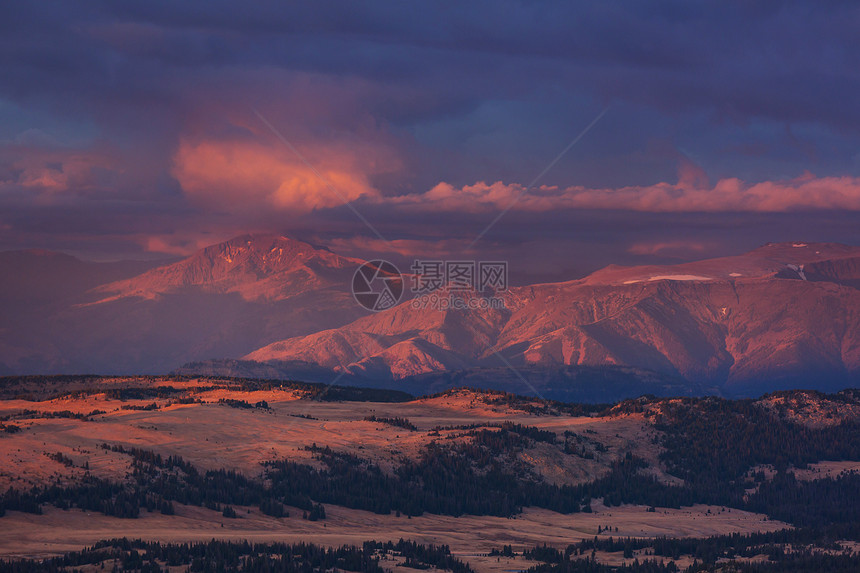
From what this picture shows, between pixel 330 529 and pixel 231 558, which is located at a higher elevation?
pixel 231 558

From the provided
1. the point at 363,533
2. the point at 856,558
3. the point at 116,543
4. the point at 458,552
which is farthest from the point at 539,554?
the point at 116,543

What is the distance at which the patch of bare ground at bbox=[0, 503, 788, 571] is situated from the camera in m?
140

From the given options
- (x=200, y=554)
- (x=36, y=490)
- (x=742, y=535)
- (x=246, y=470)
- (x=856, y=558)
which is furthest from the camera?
(x=246, y=470)

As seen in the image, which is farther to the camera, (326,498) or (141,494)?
(326,498)

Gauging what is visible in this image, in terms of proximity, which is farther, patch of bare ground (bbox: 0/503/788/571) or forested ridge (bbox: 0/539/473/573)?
patch of bare ground (bbox: 0/503/788/571)

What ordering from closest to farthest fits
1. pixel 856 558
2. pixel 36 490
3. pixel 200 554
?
pixel 200 554, pixel 856 558, pixel 36 490

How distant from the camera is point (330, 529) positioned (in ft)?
557

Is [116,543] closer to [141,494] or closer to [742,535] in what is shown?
[141,494]

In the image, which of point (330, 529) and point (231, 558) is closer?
point (231, 558)

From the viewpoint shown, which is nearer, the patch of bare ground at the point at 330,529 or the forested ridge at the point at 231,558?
the forested ridge at the point at 231,558

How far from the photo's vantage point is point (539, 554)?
505 feet

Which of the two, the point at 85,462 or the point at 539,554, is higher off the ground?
the point at 85,462

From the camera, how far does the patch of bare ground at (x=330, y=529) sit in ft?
460

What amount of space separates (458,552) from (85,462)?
2664 inches
